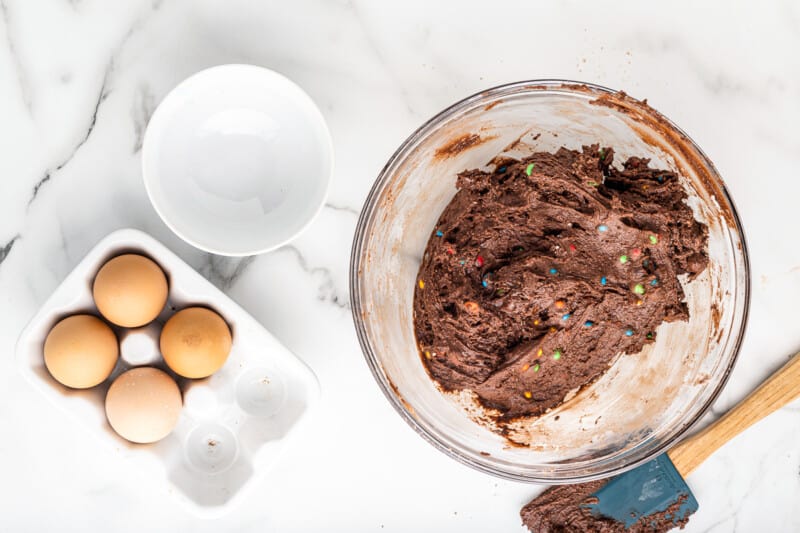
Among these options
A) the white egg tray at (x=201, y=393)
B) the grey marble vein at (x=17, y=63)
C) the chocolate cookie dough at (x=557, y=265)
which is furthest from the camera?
the grey marble vein at (x=17, y=63)

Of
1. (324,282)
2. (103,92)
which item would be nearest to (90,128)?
(103,92)

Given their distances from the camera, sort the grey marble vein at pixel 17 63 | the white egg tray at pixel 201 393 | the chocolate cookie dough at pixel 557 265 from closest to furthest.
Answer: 1. the chocolate cookie dough at pixel 557 265
2. the white egg tray at pixel 201 393
3. the grey marble vein at pixel 17 63

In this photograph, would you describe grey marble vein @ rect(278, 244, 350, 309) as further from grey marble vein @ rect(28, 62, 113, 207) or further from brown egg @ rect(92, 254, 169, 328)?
grey marble vein @ rect(28, 62, 113, 207)

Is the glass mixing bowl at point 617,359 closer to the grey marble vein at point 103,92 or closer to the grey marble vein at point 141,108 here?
the grey marble vein at point 141,108

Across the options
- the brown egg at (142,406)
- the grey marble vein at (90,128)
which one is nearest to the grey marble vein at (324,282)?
the brown egg at (142,406)

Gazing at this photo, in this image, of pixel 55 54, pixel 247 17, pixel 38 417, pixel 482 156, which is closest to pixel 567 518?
pixel 482 156
